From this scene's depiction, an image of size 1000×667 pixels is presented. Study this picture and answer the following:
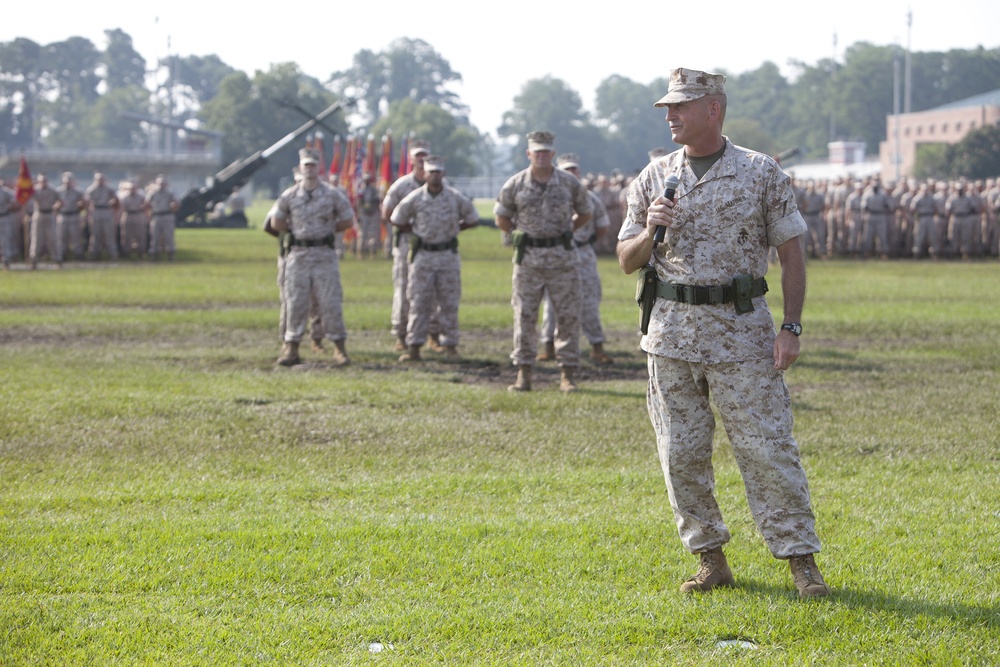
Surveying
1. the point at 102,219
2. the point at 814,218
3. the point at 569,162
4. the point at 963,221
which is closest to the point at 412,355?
the point at 569,162

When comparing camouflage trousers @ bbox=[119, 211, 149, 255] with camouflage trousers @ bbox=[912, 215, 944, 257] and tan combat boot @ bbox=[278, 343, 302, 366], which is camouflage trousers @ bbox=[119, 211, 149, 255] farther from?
tan combat boot @ bbox=[278, 343, 302, 366]

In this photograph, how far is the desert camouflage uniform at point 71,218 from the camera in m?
31.4

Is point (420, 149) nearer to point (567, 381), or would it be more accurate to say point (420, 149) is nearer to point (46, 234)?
point (567, 381)

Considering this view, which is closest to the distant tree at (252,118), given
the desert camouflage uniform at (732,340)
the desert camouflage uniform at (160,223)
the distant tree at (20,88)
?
the distant tree at (20,88)

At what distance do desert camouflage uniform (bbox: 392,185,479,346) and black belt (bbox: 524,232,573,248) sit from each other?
86.2 inches

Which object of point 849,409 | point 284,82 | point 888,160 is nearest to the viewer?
point 849,409

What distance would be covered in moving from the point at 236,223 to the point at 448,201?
4682cm

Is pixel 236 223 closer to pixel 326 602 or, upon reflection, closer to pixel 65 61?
pixel 326 602

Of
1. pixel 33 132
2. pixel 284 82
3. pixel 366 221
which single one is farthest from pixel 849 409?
pixel 33 132

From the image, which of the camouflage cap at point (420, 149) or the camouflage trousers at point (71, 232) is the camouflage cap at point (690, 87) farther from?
the camouflage trousers at point (71, 232)

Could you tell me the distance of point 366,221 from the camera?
111 feet

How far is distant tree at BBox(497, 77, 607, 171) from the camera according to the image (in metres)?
150

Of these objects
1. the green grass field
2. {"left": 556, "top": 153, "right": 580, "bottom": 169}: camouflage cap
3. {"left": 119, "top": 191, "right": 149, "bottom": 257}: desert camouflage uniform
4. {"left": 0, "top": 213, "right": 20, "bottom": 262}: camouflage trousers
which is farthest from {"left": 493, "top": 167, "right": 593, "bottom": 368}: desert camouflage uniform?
{"left": 119, "top": 191, "right": 149, "bottom": 257}: desert camouflage uniform

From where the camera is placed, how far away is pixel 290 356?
45.9 feet
